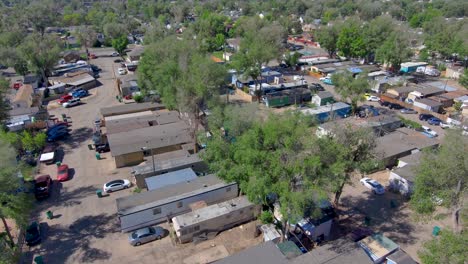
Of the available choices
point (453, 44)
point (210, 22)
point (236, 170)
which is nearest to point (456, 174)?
point (236, 170)

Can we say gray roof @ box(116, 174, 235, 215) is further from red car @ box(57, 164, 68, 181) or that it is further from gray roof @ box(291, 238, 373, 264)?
gray roof @ box(291, 238, 373, 264)

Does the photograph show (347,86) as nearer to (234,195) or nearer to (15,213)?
(234,195)

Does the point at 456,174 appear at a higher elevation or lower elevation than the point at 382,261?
higher

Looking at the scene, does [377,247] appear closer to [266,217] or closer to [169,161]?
[266,217]

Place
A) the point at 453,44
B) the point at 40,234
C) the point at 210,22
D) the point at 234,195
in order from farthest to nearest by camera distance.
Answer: the point at 210,22, the point at 453,44, the point at 234,195, the point at 40,234

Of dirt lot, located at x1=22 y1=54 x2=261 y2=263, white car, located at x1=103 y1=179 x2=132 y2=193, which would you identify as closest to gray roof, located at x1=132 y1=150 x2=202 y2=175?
white car, located at x1=103 y1=179 x2=132 y2=193

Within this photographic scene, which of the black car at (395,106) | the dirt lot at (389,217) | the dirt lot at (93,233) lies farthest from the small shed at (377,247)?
the black car at (395,106)
